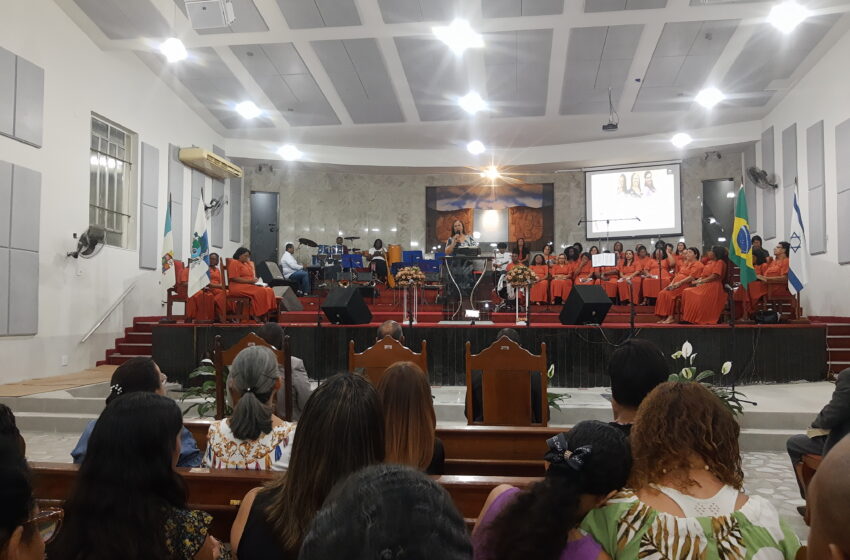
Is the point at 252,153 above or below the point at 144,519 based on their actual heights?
above

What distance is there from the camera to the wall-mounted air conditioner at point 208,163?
11.1m

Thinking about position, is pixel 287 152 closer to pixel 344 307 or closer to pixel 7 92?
pixel 7 92

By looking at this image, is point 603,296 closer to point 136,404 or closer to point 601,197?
point 136,404

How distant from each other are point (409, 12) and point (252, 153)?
6.05 metres

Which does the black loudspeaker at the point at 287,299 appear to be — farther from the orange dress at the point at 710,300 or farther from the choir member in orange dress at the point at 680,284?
the orange dress at the point at 710,300

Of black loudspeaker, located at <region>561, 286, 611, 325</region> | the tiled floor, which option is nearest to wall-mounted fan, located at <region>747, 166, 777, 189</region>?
black loudspeaker, located at <region>561, 286, 611, 325</region>

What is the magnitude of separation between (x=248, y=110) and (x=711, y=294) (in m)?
9.21

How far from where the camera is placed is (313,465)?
124cm

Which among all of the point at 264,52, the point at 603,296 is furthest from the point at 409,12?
the point at 603,296

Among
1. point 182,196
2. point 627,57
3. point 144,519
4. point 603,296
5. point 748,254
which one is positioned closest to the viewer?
point 144,519

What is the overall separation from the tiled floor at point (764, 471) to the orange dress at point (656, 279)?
549cm

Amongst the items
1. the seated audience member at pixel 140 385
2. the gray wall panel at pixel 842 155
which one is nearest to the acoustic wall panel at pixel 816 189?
the gray wall panel at pixel 842 155

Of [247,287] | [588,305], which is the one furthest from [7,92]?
[588,305]

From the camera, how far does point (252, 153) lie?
13.3 m
